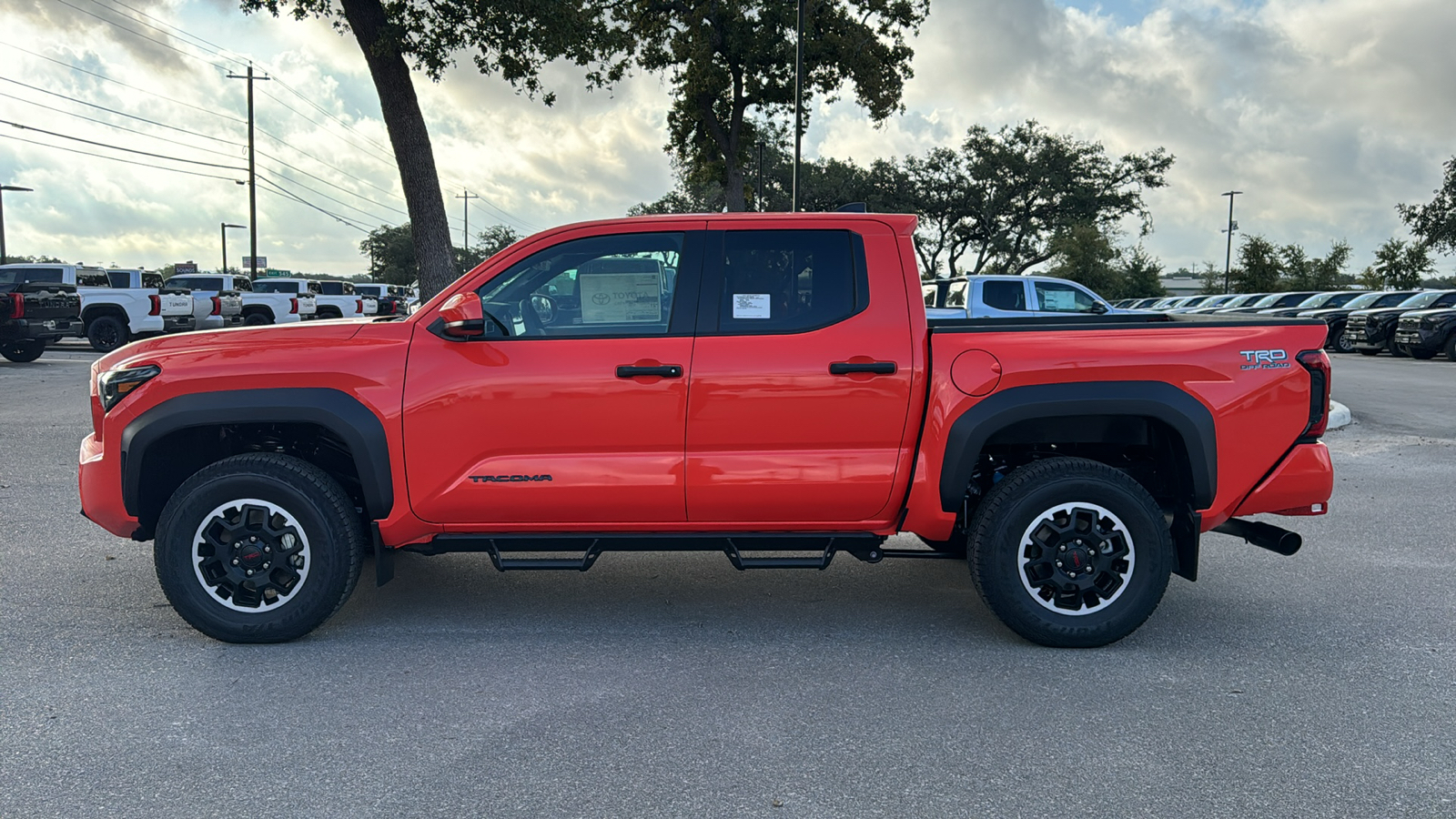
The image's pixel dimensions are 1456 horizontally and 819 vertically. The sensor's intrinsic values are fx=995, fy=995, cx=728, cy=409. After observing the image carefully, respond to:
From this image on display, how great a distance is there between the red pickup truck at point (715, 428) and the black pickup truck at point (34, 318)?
17257 mm

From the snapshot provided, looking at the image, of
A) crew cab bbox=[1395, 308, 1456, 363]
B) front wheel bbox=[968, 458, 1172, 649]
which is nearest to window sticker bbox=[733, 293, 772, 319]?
front wheel bbox=[968, 458, 1172, 649]

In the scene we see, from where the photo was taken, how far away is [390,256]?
3600 inches

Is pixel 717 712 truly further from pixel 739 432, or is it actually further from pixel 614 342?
pixel 614 342

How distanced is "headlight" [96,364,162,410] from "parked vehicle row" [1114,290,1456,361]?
18.7 metres

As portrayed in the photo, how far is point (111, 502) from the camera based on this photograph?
174 inches

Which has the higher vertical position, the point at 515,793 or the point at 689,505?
the point at 689,505

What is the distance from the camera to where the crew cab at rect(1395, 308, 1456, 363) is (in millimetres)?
22587

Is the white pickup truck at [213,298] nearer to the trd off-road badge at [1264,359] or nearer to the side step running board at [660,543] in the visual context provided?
the side step running board at [660,543]

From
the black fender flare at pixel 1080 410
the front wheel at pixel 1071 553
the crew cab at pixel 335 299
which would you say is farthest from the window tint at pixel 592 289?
the crew cab at pixel 335 299

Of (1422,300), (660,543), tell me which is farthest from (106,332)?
(1422,300)

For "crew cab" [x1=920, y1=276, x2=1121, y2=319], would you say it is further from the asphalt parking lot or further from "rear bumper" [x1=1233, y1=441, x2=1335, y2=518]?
"rear bumper" [x1=1233, y1=441, x2=1335, y2=518]

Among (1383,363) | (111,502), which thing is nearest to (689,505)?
(111,502)

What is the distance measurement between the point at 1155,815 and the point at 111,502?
4.34 metres

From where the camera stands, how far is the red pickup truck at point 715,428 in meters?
4.26
